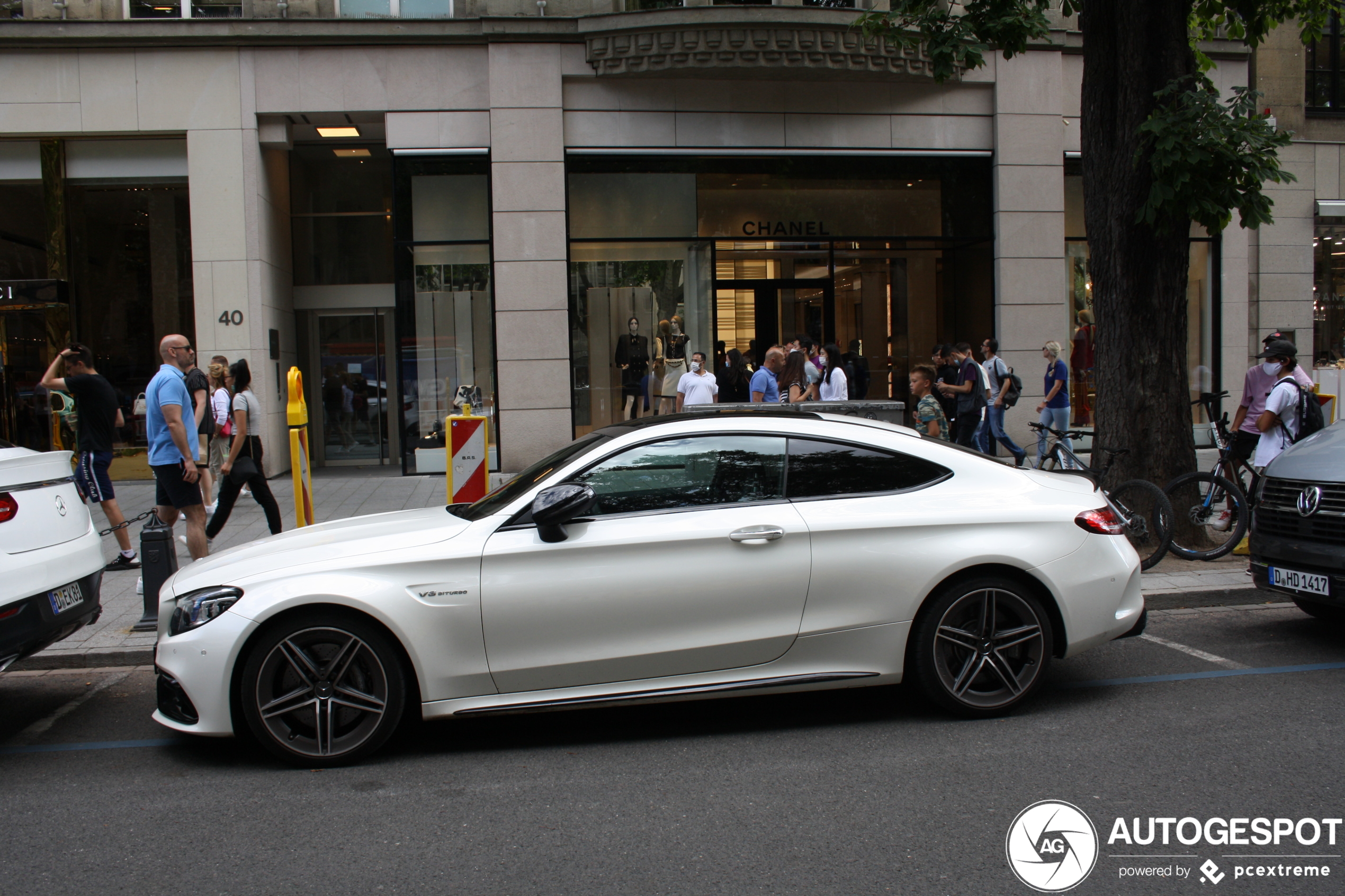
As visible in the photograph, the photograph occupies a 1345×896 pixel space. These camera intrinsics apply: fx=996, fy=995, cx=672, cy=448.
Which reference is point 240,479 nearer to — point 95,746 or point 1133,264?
point 95,746

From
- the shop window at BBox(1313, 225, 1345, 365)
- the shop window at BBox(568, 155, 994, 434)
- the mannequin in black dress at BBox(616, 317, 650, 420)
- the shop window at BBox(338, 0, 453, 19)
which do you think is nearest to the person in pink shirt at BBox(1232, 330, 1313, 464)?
the shop window at BBox(568, 155, 994, 434)

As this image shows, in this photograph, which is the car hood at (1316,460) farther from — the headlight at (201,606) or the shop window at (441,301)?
the shop window at (441,301)

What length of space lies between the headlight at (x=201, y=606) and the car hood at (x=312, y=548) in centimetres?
4

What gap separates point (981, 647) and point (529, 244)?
36.0ft

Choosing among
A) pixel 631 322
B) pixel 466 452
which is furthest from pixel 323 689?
pixel 631 322

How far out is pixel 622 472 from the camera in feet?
15.6

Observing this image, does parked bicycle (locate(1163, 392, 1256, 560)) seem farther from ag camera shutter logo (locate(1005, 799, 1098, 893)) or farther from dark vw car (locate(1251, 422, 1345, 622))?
ag camera shutter logo (locate(1005, 799, 1098, 893))

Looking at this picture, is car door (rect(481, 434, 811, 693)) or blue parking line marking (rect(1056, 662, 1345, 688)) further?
blue parking line marking (rect(1056, 662, 1345, 688))

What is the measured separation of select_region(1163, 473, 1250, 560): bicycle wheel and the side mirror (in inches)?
240

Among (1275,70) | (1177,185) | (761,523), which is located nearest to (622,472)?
(761,523)

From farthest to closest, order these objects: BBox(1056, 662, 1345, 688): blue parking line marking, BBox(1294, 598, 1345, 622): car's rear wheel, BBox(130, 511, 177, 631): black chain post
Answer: BBox(130, 511, 177, 631): black chain post, BBox(1294, 598, 1345, 622): car's rear wheel, BBox(1056, 662, 1345, 688): blue parking line marking

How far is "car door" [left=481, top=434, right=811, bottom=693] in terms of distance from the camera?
446cm

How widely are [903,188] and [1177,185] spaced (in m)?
8.41

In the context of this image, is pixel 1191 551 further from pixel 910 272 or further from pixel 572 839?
pixel 910 272
